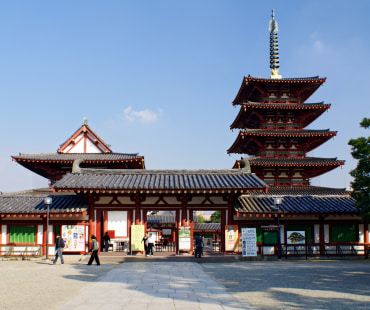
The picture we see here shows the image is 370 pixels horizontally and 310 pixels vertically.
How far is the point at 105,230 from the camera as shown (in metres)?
28.0

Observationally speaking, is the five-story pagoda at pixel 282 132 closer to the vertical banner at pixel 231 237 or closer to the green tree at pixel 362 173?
the vertical banner at pixel 231 237

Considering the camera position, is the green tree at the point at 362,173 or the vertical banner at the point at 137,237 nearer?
the green tree at the point at 362,173

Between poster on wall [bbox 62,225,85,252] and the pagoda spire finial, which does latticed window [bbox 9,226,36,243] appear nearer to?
poster on wall [bbox 62,225,85,252]

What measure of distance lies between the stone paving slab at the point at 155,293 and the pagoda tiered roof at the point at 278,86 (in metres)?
18.8

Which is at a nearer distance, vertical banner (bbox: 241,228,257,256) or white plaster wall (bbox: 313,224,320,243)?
vertical banner (bbox: 241,228,257,256)

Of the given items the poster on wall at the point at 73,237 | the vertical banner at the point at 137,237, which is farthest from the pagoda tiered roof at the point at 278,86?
the poster on wall at the point at 73,237

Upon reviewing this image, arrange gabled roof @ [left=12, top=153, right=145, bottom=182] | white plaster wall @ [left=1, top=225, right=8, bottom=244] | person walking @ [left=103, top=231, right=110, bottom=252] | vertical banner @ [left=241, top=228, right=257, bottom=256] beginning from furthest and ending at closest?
gabled roof @ [left=12, top=153, right=145, bottom=182]
person walking @ [left=103, top=231, right=110, bottom=252]
white plaster wall @ [left=1, top=225, right=8, bottom=244]
vertical banner @ [left=241, top=228, right=257, bottom=256]

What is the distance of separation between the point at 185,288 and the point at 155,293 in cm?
133

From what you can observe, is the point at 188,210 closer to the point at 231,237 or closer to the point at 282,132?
the point at 231,237

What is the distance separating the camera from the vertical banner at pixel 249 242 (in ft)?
72.1

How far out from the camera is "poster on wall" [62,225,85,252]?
22844mm

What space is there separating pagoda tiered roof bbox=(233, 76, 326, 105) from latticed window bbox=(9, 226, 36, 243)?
774 inches

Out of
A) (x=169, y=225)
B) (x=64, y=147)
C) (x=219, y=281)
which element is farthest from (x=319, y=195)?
(x=169, y=225)

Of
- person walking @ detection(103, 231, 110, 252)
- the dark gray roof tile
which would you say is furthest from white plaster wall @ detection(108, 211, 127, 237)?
the dark gray roof tile
